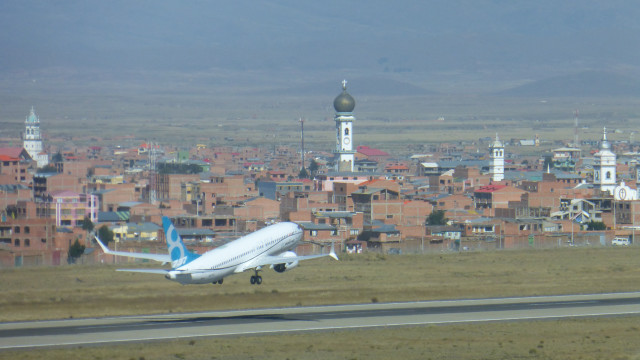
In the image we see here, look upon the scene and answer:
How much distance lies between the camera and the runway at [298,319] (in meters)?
48.8

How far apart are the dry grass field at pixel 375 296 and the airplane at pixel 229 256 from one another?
43.9 inches

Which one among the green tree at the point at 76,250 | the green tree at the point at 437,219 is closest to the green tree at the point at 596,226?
the green tree at the point at 437,219

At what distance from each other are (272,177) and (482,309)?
418ft

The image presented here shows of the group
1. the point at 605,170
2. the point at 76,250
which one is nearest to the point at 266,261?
the point at 76,250

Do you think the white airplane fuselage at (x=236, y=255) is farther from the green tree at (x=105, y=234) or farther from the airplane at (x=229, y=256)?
the green tree at (x=105, y=234)

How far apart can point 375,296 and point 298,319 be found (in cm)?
946

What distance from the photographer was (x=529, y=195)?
130750 millimetres

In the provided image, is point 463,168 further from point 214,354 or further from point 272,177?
point 214,354

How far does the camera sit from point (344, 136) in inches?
7554

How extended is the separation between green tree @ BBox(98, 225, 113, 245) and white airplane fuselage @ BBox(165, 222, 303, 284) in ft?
118

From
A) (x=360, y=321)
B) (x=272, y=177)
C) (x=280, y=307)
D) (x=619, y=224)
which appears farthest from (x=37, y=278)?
(x=272, y=177)

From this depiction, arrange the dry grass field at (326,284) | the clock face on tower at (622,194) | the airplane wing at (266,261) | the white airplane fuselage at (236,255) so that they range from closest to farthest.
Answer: the white airplane fuselage at (236,255) → the dry grass field at (326,284) → the airplane wing at (266,261) → the clock face on tower at (622,194)

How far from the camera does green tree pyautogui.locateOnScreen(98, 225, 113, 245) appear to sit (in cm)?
10375

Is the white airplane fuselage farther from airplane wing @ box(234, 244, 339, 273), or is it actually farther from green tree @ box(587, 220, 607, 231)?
green tree @ box(587, 220, 607, 231)
